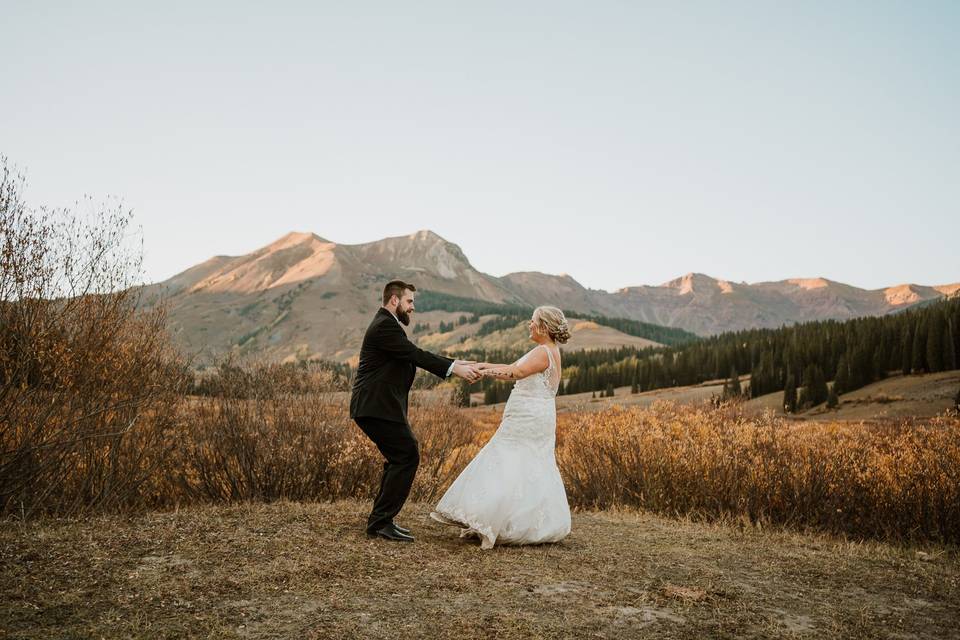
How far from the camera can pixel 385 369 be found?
7652mm

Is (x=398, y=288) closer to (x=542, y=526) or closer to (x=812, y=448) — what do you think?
(x=542, y=526)

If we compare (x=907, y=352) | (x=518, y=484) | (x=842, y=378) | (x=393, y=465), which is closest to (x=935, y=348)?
(x=907, y=352)

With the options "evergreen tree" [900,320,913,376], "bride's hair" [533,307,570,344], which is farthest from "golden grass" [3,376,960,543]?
"evergreen tree" [900,320,913,376]

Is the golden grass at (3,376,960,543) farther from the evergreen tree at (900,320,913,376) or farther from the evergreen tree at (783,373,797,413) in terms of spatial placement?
the evergreen tree at (900,320,913,376)

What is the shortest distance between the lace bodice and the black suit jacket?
139cm

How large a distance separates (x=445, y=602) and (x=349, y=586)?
92cm

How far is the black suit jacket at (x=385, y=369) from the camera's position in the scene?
7.51m

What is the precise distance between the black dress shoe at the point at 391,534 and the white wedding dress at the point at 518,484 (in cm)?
73

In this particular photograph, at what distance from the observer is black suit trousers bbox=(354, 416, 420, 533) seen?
7.52m

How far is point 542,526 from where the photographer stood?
7961 mm

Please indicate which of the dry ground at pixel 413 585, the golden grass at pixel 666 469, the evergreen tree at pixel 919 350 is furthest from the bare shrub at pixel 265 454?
the evergreen tree at pixel 919 350

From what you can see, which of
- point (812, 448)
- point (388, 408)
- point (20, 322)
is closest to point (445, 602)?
point (388, 408)

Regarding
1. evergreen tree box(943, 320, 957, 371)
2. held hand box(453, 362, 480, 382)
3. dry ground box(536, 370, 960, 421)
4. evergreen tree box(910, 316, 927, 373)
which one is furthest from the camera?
evergreen tree box(910, 316, 927, 373)

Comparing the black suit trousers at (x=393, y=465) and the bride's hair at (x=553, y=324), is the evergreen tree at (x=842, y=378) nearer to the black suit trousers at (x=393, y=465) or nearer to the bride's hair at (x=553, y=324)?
the bride's hair at (x=553, y=324)
